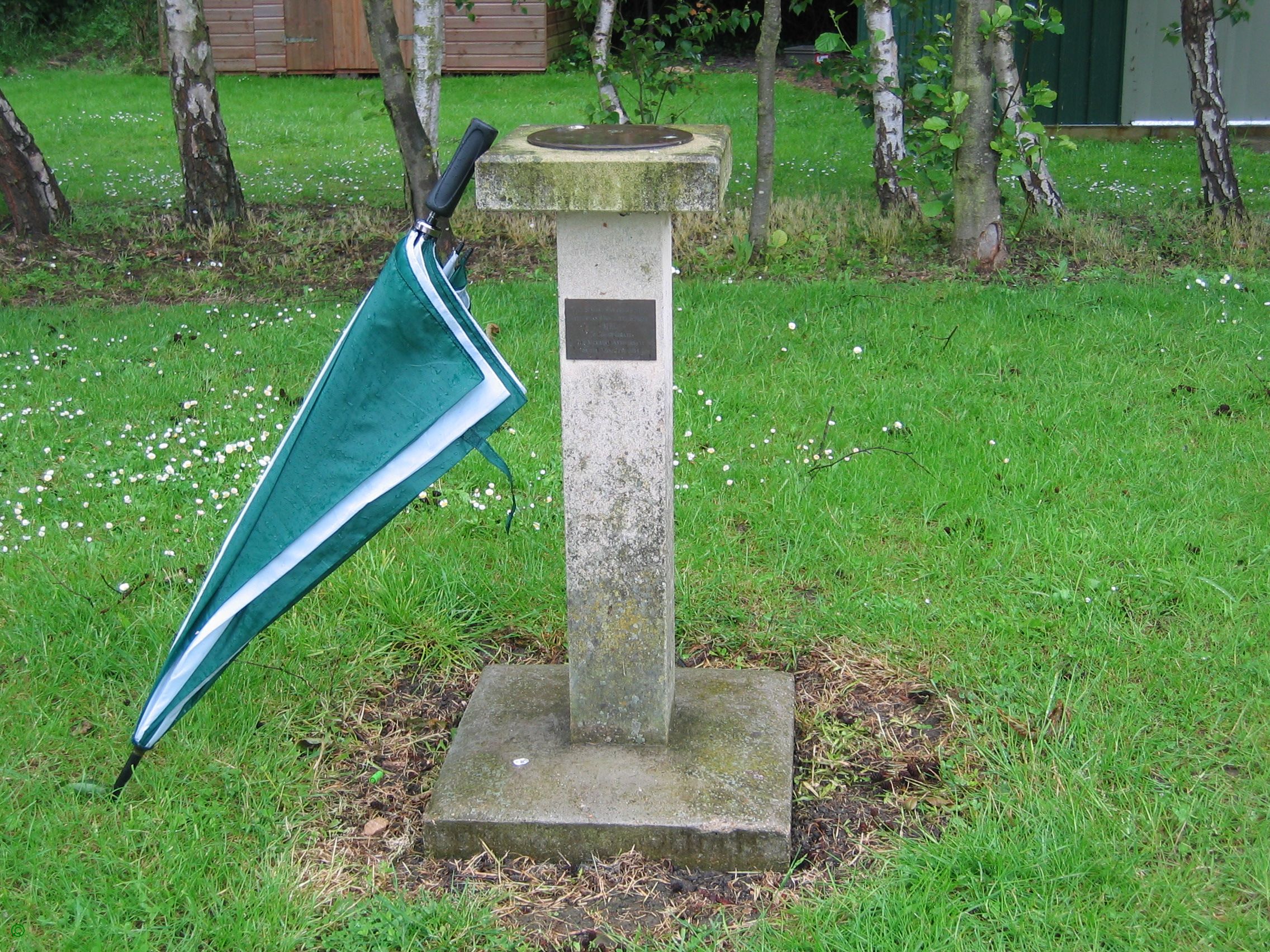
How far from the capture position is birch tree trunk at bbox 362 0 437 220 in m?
7.79

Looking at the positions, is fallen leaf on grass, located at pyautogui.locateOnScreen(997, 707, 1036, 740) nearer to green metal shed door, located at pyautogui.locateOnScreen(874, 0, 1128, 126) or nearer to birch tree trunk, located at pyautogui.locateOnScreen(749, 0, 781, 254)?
birch tree trunk, located at pyautogui.locateOnScreen(749, 0, 781, 254)

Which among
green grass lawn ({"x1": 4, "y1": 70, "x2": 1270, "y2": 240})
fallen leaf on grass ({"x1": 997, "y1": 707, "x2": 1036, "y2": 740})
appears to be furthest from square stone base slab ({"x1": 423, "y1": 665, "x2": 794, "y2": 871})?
green grass lawn ({"x1": 4, "y1": 70, "x2": 1270, "y2": 240})

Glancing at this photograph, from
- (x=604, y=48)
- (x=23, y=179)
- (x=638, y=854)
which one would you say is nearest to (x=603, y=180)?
(x=638, y=854)

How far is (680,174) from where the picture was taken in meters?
2.80

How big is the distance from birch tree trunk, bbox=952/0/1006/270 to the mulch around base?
460cm

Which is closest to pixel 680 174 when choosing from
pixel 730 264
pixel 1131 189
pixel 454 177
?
pixel 454 177

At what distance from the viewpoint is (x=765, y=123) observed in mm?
7941

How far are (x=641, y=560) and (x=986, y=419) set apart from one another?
2794mm

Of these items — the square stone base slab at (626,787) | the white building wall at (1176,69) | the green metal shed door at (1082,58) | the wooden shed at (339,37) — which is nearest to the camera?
the square stone base slab at (626,787)

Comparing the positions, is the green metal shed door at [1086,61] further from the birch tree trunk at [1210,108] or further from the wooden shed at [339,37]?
the wooden shed at [339,37]

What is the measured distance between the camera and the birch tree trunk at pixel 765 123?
24.5ft

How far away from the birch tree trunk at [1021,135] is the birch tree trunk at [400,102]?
11.8ft

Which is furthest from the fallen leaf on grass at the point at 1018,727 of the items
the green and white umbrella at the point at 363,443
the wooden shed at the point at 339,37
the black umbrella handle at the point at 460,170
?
the wooden shed at the point at 339,37

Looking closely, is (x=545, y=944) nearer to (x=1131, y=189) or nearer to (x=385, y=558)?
(x=385, y=558)
